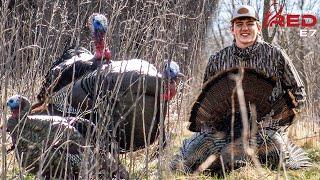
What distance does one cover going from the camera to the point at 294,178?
10.3 ft

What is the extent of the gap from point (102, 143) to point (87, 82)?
873 millimetres

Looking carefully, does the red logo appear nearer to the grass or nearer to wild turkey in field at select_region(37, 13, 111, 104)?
the grass

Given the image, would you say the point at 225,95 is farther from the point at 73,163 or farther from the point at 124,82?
the point at 73,163

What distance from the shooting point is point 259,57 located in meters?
3.34

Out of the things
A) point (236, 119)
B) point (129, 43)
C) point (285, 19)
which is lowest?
point (236, 119)

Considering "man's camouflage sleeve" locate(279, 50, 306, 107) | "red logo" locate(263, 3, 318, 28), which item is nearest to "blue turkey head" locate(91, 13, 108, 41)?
"man's camouflage sleeve" locate(279, 50, 306, 107)

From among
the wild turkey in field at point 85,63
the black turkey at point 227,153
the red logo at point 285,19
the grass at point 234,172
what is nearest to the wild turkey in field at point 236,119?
the black turkey at point 227,153

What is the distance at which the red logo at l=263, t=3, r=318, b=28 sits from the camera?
6747 millimetres

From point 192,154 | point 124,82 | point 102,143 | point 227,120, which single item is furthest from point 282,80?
point 102,143

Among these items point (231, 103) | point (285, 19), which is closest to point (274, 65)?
point (231, 103)

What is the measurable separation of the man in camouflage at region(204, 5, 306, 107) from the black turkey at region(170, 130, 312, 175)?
26 centimetres

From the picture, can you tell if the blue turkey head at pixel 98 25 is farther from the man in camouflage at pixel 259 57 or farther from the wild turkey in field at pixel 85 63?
the man in camouflage at pixel 259 57

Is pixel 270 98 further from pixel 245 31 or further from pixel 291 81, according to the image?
pixel 245 31

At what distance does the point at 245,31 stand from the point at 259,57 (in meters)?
0.17
